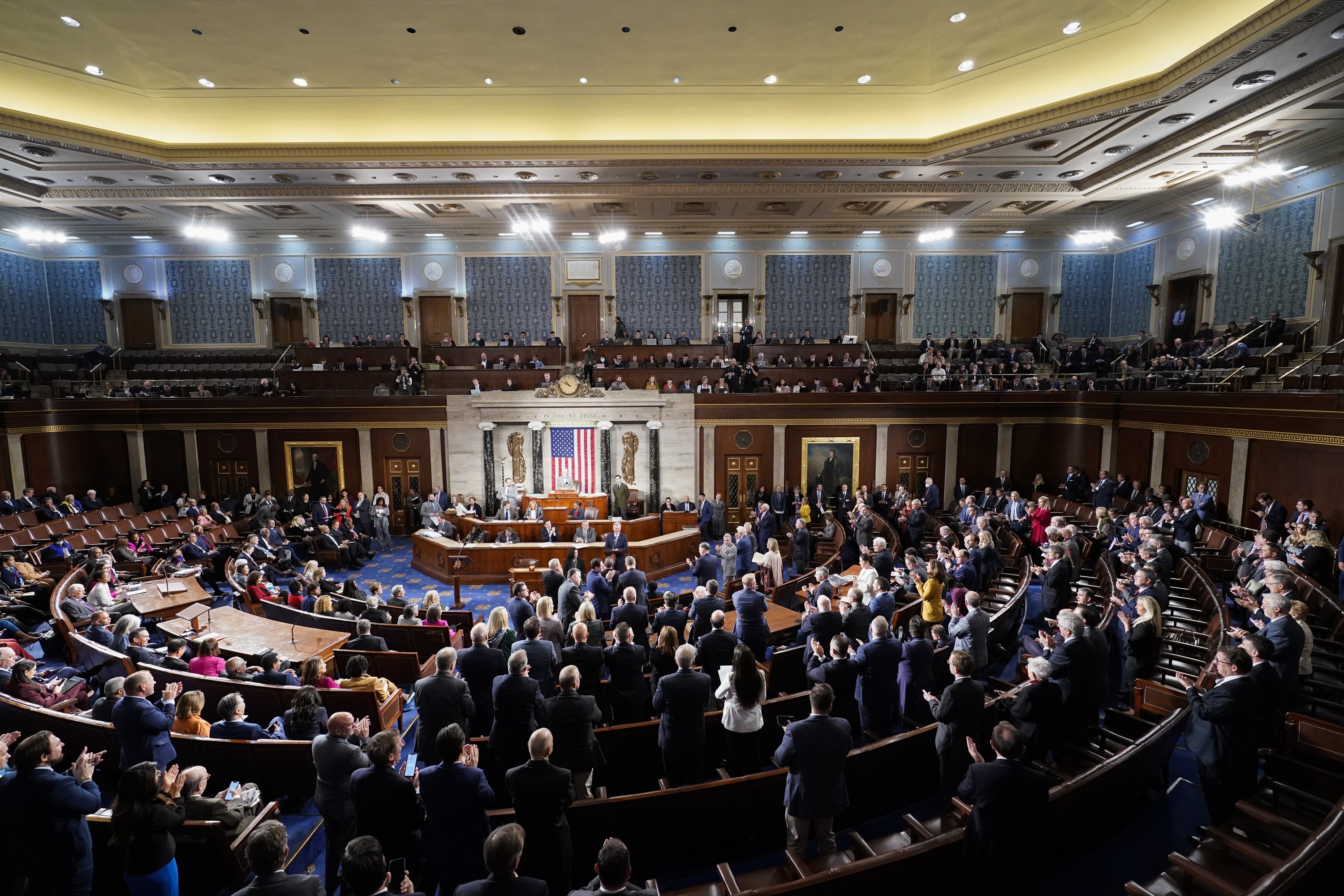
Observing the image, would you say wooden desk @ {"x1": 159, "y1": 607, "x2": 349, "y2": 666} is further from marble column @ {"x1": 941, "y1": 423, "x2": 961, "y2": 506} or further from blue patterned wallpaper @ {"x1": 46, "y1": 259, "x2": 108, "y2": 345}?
blue patterned wallpaper @ {"x1": 46, "y1": 259, "x2": 108, "y2": 345}

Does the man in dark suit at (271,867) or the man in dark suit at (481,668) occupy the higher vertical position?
the man in dark suit at (271,867)

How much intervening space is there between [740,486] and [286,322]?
53.4ft

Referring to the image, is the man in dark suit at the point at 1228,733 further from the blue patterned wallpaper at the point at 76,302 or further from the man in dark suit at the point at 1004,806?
the blue patterned wallpaper at the point at 76,302

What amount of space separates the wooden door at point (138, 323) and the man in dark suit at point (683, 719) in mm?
24013

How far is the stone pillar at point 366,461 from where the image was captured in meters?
16.6

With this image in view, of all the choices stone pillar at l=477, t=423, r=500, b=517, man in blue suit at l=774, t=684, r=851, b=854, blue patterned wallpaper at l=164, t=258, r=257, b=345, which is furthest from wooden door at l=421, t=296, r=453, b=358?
man in blue suit at l=774, t=684, r=851, b=854

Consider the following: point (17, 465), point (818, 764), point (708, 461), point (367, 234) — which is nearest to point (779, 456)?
point (708, 461)

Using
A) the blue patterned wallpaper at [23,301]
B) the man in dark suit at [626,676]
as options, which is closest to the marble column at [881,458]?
the man in dark suit at [626,676]

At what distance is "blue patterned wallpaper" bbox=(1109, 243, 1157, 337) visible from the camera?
1859cm

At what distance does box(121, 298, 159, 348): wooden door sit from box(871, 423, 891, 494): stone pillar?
2184 cm

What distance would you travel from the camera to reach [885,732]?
17.5ft

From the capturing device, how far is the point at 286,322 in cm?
2062

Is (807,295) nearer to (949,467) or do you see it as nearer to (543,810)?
(949,467)

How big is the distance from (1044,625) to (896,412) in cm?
932
